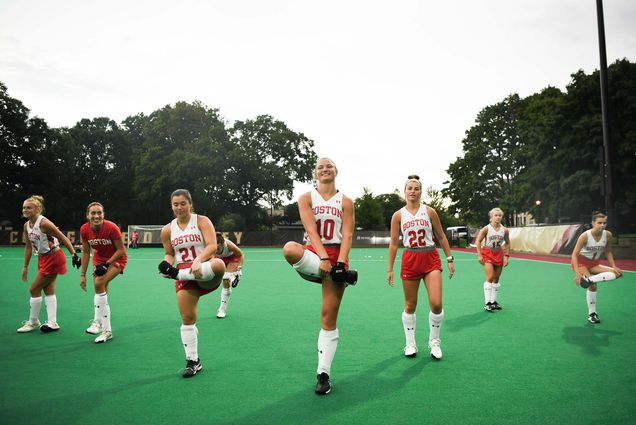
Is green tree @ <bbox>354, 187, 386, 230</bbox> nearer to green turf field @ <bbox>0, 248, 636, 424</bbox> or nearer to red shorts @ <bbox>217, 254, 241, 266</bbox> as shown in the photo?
green turf field @ <bbox>0, 248, 636, 424</bbox>

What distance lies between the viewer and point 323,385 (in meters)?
4.24

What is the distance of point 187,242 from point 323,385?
223cm

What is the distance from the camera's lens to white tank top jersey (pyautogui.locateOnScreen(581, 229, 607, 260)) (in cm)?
757

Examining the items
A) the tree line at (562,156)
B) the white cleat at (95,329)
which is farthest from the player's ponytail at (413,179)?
the tree line at (562,156)

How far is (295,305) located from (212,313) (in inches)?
74.0

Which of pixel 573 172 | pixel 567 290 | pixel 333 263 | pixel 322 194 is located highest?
pixel 573 172

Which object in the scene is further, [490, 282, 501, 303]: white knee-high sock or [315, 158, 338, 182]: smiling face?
[490, 282, 501, 303]: white knee-high sock

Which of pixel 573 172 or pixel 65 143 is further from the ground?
pixel 65 143

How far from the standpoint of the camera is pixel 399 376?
4770mm

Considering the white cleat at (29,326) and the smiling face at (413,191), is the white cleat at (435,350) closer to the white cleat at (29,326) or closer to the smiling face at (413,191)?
the smiling face at (413,191)

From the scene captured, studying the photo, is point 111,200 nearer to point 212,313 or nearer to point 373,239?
point 373,239

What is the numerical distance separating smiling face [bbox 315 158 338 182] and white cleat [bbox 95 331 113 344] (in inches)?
172

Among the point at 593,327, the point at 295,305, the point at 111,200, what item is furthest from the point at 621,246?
the point at 111,200

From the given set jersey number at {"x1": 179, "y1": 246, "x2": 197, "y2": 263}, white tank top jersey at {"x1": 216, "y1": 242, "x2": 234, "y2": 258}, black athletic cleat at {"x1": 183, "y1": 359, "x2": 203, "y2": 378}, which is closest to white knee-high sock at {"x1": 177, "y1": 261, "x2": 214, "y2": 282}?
jersey number at {"x1": 179, "y1": 246, "x2": 197, "y2": 263}
